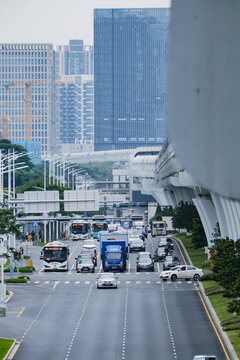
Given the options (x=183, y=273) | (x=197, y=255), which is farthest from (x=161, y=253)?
(x=183, y=273)

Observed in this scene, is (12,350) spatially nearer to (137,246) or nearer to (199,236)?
(199,236)

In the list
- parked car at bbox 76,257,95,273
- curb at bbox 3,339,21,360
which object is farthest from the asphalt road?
parked car at bbox 76,257,95,273

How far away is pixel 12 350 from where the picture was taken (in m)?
36.5

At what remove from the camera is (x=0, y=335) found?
40438 mm

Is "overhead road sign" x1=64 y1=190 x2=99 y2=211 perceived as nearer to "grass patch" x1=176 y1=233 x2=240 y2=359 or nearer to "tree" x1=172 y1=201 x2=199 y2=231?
"grass patch" x1=176 y1=233 x2=240 y2=359

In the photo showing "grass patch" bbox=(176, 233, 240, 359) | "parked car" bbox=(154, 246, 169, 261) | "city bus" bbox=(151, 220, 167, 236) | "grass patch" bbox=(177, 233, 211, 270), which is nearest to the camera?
"grass patch" bbox=(176, 233, 240, 359)

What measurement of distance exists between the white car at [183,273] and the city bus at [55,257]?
37.0ft

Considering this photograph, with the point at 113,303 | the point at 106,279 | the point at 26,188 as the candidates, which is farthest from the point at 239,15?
the point at 26,188

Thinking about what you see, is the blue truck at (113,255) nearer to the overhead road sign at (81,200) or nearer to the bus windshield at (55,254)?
the bus windshield at (55,254)

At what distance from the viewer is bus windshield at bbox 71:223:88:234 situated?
389 feet

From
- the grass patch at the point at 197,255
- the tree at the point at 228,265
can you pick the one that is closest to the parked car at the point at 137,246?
the grass patch at the point at 197,255

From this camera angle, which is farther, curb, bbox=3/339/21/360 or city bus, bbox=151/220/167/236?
city bus, bbox=151/220/167/236

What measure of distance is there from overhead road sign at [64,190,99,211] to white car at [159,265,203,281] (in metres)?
20.4

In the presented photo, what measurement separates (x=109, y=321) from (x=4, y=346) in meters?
9.53
